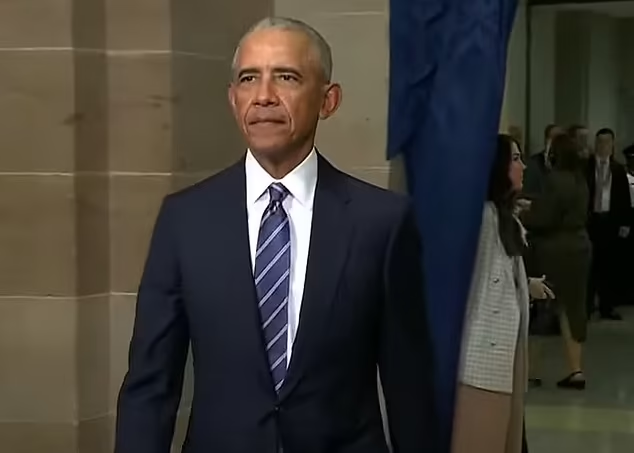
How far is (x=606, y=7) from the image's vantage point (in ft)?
39.0

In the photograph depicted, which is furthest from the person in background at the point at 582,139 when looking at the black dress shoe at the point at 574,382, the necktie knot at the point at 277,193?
the necktie knot at the point at 277,193

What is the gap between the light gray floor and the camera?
657 centimetres

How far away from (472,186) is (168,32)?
102 cm

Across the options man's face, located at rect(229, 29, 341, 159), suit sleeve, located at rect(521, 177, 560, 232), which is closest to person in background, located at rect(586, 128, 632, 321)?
suit sleeve, located at rect(521, 177, 560, 232)

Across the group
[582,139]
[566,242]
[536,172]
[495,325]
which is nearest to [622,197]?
[582,139]

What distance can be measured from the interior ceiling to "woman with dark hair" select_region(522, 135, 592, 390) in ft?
9.54

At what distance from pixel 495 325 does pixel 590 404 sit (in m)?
3.42

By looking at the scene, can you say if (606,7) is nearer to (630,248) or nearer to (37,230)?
(630,248)

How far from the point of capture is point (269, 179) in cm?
217

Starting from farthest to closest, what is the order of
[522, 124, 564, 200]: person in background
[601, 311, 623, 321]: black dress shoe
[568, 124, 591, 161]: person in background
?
[601, 311, 623, 321]: black dress shoe → [568, 124, 591, 161]: person in background → [522, 124, 564, 200]: person in background

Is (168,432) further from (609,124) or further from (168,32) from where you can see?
(609,124)

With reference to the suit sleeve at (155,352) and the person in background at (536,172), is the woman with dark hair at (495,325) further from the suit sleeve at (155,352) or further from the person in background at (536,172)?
the person in background at (536,172)

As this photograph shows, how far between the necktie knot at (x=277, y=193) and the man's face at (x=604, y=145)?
27.9 feet

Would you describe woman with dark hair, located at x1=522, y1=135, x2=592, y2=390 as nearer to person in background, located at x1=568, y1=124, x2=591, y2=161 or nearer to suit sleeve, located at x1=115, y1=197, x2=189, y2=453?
person in background, located at x1=568, y1=124, x2=591, y2=161
